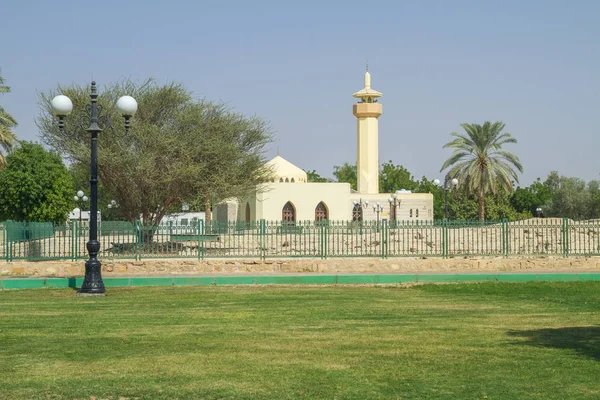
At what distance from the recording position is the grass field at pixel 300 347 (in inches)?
284

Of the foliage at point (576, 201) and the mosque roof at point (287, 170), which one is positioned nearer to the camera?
the mosque roof at point (287, 170)

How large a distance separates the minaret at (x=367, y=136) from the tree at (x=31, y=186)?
21.7 metres

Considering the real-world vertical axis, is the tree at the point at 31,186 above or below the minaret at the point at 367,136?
below

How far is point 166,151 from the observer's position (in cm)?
3128

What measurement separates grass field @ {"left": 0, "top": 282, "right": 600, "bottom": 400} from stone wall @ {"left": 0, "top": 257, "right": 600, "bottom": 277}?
16.0 feet

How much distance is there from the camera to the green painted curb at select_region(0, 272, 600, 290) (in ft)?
59.0

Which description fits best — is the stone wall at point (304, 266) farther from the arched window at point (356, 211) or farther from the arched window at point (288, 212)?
the arched window at point (356, 211)

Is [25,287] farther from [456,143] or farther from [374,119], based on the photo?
[374,119]

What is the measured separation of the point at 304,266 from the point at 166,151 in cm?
1176

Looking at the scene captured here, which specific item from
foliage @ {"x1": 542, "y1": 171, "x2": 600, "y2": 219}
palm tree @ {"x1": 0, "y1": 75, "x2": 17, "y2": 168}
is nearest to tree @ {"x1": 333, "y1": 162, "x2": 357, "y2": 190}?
foliage @ {"x1": 542, "y1": 171, "x2": 600, "y2": 219}

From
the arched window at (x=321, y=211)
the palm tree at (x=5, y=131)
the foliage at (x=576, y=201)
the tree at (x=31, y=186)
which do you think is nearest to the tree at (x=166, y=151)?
the palm tree at (x=5, y=131)

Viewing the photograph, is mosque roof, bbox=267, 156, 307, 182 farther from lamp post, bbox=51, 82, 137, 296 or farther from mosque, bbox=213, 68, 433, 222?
lamp post, bbox=51, 82, 137, 296

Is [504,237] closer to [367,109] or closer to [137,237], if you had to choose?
[137,237]

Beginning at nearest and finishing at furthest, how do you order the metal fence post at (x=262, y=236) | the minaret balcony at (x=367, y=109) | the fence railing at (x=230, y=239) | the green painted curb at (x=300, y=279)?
the green painted curb at (x=300, y=279) → the fence railing at (x=230, y=239) → the metal fence post at (x=262, y=236) → the minaret balcony at (x=367, y=109)
